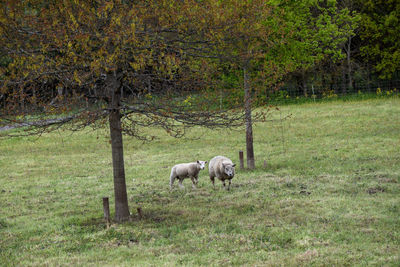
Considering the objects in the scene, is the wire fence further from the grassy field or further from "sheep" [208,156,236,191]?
"sheep" [208,156,236,191]

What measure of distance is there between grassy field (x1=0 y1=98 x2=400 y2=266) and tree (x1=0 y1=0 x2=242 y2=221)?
219 cm

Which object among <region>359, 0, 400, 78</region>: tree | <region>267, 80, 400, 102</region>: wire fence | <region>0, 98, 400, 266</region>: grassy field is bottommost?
<region>0, 98, 400, 266</region>: grassy field

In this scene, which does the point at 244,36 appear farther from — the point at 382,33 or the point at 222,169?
the point at 382,33

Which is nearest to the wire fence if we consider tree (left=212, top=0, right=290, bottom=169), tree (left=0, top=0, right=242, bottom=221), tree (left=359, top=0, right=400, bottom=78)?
tree (left=359, top=0, right=400, bottom=78)

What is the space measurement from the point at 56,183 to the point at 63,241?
9.57 metres

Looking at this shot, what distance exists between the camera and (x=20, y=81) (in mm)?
12109

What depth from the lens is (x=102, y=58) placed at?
11758 millimetres

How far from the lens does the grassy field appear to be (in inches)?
430

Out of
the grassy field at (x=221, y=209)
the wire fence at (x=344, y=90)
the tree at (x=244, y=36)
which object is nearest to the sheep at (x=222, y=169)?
the grassy field at (x=221, y=209)

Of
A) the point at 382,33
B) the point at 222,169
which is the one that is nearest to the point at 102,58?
the point at 222,169

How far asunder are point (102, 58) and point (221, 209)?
20.0ft

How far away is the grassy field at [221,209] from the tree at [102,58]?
7.18 feet

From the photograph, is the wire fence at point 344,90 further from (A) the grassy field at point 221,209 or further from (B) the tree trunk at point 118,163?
(B) the tree trunk at point 118,163

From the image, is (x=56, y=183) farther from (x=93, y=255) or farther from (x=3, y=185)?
(x=93, y=255)
